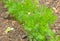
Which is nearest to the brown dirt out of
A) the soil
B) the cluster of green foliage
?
the soil

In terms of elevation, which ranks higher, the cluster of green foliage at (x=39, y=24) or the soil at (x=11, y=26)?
the cluster of green foliage at (x=39, y=24)

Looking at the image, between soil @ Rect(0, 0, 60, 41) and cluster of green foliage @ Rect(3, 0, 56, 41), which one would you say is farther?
soil @ Rect(0, 0, 60, 41)

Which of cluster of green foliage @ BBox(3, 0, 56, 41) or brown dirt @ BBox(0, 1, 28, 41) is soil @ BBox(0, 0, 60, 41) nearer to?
brown dirt @ BBox(0, 1, 28, 41)

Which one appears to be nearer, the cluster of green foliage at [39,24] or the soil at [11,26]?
the cluster of green foliage at [39,24]

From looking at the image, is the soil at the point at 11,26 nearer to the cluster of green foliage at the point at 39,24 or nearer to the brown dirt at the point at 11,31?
the brown dirt at the point at 11,31

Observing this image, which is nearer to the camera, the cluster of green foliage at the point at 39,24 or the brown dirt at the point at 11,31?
the cluster of green foliage at the point at 39,24

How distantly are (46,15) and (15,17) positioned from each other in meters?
0.90

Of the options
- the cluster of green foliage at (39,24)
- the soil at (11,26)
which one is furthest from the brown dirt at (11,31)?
the cluster of green foliage at (39,24)

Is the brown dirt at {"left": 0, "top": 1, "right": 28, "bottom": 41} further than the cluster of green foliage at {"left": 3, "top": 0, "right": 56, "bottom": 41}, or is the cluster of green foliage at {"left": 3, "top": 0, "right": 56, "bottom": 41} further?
the brown dirt at {"left": 0, "top": 1, "right": 28, "bottom": 41}

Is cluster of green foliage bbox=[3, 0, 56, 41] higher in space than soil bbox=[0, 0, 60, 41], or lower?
higher

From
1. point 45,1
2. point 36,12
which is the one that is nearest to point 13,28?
point 36,12

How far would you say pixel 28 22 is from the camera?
3447 mm

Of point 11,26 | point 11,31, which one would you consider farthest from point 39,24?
point 11,26

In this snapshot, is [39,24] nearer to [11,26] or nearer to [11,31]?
[11,31]
